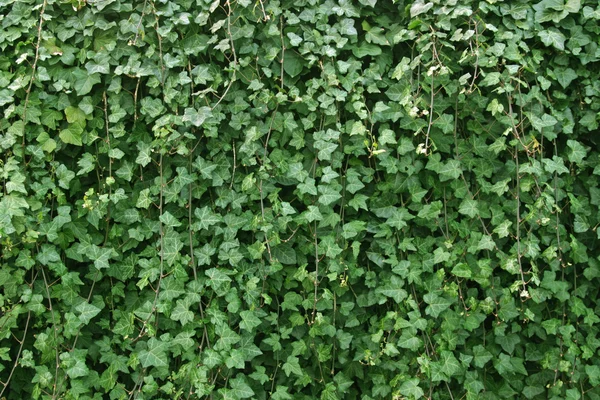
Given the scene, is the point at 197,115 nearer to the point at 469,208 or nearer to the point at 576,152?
the point at 469,208

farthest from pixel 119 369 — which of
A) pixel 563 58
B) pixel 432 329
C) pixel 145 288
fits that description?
pixel 563 58

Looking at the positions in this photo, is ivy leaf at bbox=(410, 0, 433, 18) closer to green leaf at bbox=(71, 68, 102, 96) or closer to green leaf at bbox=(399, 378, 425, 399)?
green leaf at bbox=(71, 68, 102, 96)

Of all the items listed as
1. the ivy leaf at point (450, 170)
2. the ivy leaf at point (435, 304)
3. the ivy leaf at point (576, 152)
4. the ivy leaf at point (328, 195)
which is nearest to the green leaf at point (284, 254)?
the ivy leaf at point (328, 195)

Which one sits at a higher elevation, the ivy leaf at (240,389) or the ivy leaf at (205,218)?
the ivy leaf at (205,218)

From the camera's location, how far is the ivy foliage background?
2.26m

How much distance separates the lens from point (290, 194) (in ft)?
7.80

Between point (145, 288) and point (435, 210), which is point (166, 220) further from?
point (435, 210)

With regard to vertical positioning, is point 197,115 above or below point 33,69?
below

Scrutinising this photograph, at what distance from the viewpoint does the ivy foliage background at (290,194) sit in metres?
2.26

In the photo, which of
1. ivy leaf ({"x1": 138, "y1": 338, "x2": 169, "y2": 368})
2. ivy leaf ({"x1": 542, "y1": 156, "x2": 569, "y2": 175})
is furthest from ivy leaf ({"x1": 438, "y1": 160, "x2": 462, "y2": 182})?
ivy leaf ({"x1": 138, "y1": 338, "x2": 169, "y2": 368})

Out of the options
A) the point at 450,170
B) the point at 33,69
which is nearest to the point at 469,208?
the point at 450,170

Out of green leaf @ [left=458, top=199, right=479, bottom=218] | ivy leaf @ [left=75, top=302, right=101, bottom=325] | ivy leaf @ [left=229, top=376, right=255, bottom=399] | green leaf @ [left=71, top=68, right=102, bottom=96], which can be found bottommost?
ivy leaf @ [left=229, top=376, right=255, bottom=399]

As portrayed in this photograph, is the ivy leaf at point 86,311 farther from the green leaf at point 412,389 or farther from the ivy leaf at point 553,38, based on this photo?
the ivy leaf at point 553,38

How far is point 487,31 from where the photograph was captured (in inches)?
91.0
